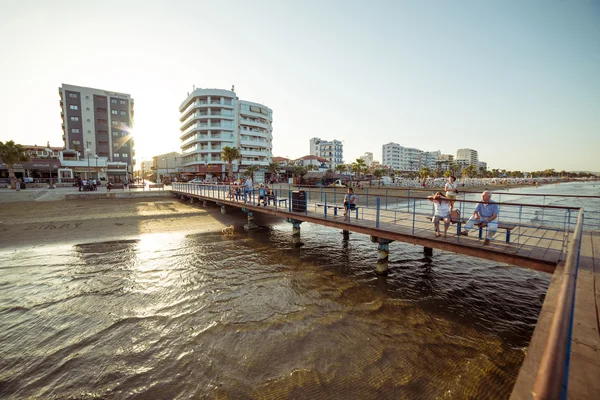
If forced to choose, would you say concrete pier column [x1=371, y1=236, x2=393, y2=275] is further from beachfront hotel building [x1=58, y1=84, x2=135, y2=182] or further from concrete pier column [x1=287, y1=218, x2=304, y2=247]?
beachfront hotel building [x1=58, y1=84, x2=135, y2=182]

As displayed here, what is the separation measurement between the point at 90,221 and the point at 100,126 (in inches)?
2322

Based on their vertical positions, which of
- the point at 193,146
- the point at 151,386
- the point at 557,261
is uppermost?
the point at 193,146

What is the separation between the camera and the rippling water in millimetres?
5340

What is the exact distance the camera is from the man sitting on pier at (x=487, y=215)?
8031mm

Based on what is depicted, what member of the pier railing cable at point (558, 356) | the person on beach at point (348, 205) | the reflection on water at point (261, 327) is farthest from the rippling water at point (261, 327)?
the pier railing cable at point (558, 356)

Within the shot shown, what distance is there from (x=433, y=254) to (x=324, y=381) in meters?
10.1

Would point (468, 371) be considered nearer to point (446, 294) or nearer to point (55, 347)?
point (446, 294)

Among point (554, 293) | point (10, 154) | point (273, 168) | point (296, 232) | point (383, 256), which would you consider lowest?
point (383, 256)

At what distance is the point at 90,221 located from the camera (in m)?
20.9

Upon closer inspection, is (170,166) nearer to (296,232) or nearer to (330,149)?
(330,149)

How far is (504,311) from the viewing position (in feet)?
26.4

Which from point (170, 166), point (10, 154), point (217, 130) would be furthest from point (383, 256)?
point (170, 166)

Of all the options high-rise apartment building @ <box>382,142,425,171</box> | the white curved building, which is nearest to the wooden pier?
the white curved building

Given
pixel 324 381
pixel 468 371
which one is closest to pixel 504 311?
pixel 468 371
